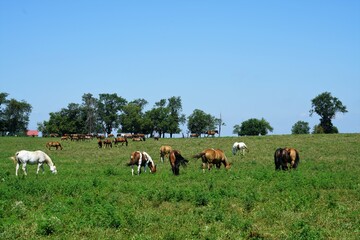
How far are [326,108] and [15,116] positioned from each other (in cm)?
10405

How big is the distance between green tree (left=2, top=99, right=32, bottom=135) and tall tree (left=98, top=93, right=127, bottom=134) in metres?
26.3

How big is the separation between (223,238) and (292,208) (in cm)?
395

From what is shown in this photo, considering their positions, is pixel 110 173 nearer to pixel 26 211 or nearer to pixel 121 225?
pixel 26 211

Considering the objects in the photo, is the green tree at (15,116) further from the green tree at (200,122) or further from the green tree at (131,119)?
the green tree at (200,122)

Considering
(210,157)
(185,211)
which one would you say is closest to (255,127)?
(210,157)

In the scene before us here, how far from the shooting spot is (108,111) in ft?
486

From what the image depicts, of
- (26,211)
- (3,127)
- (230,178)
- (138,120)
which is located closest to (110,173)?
(230,178)

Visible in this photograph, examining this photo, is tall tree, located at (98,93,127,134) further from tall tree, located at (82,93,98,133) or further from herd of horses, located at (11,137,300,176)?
herd of horses, located at (11,137,300,176)

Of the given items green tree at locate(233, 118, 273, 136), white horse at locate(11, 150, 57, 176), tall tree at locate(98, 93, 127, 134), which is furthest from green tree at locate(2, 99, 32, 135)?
white horse at locate(11, 150, 57, 176)

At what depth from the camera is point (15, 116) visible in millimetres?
139875

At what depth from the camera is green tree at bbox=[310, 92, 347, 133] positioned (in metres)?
119

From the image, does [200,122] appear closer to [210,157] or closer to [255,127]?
[255,127]

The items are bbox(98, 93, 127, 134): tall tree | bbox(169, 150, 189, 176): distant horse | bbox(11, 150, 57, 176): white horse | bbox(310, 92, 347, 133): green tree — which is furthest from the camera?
bbox(98, 93, 127, 134): tall tree

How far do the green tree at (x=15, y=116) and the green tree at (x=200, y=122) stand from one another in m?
60.6
